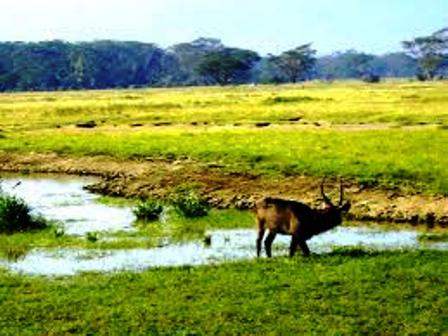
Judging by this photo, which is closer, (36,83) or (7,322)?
(7,322)

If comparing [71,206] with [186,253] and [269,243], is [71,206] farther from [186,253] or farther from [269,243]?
[269,243]

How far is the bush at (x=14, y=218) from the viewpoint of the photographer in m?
25.7

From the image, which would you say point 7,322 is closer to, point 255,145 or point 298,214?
point 298,214

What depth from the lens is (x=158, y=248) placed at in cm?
2288

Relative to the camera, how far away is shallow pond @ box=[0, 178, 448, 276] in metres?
20.4

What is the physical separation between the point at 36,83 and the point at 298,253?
172 m

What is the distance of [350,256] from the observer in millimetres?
19297

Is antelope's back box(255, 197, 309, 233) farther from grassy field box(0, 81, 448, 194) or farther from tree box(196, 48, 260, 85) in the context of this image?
tree box(196, 48, 260, 85)

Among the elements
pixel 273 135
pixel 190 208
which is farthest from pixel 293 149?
pixel 190 208

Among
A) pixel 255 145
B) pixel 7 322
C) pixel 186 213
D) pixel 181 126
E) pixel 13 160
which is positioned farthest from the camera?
pixel 181 126

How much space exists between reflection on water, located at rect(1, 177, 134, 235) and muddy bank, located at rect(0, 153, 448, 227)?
4.59 feet

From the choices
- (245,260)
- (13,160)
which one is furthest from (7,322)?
(13,160)

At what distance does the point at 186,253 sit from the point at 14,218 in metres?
6.31

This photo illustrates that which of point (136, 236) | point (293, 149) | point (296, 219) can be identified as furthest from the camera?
point (293, 149)
